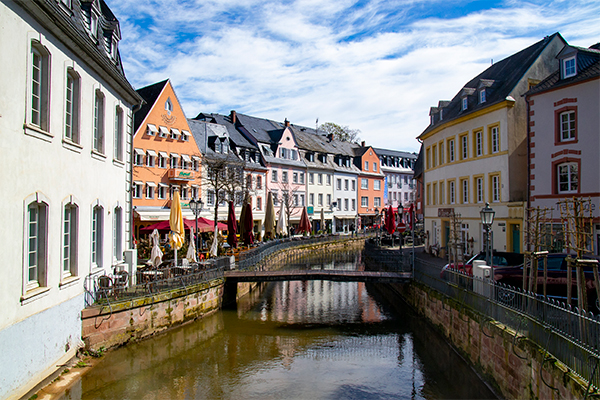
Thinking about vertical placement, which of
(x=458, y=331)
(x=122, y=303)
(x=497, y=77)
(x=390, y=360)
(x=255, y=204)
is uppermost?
(x=497, y=77)

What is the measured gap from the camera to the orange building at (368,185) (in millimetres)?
66625

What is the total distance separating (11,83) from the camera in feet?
30.7

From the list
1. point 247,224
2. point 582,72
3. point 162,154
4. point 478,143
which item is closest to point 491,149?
point 478,143

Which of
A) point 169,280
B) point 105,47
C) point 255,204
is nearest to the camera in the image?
point 105,47

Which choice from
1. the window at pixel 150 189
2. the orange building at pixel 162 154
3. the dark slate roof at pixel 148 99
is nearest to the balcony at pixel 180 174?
the orange building at pixel 162 154

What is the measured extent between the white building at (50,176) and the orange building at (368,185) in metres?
52.6

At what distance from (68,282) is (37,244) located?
63.1 inches

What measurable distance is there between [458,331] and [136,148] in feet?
89.8

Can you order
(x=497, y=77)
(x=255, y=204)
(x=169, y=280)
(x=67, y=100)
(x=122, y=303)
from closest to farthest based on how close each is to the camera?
1. (x=67, y=100)
2. (x=122, y=303)
3. (x=169, y=280)
4. (x=497, y=77)
5. (x=255, y=204)

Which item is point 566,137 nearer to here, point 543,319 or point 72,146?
point 543,319

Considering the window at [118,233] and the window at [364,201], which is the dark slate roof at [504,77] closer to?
the window at [118,233]

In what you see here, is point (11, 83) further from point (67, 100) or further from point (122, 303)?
point (122, 303)

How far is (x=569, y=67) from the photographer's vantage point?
2117 cm

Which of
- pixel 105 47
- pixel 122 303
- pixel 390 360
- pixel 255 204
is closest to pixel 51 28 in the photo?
pixel 105 47
